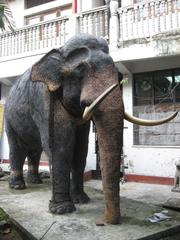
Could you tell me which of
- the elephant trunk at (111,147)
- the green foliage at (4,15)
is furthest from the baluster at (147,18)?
the elephant trunk at (111,147)

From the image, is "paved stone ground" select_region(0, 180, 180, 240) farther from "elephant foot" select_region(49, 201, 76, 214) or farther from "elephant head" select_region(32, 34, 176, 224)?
"elephant head" select_region(32, 34, 176, 224)

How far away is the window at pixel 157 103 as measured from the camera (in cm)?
834

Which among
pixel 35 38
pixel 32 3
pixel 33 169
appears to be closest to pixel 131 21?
pixel 35 38

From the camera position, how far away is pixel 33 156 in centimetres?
580

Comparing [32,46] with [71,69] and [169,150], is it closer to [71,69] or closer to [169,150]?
[169,150]

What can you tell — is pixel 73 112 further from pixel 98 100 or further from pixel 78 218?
pixel 78 218

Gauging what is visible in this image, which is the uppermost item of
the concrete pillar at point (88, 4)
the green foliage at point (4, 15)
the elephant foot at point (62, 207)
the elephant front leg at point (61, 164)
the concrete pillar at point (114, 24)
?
the concrete pillar at point (88, 4)

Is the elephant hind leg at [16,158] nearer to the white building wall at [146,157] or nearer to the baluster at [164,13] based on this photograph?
the white building wall at [146,157]

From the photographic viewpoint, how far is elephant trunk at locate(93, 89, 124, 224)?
3.17 meters

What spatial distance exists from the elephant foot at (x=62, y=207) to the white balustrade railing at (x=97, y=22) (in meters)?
5.77

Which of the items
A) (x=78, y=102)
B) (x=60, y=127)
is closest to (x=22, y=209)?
(x=60, y=127)

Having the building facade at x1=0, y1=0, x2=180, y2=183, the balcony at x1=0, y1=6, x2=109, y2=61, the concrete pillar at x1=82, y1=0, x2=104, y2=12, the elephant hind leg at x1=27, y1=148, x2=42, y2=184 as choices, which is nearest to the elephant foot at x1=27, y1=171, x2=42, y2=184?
the elephant hind leg at x1=27, y1=148, x2=42, y2=184

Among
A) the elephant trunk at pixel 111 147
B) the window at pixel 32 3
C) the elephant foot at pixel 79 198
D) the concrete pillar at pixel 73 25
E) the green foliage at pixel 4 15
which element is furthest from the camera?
the window at pixel 32 3

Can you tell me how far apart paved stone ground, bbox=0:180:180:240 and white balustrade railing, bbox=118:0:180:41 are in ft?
14.7
